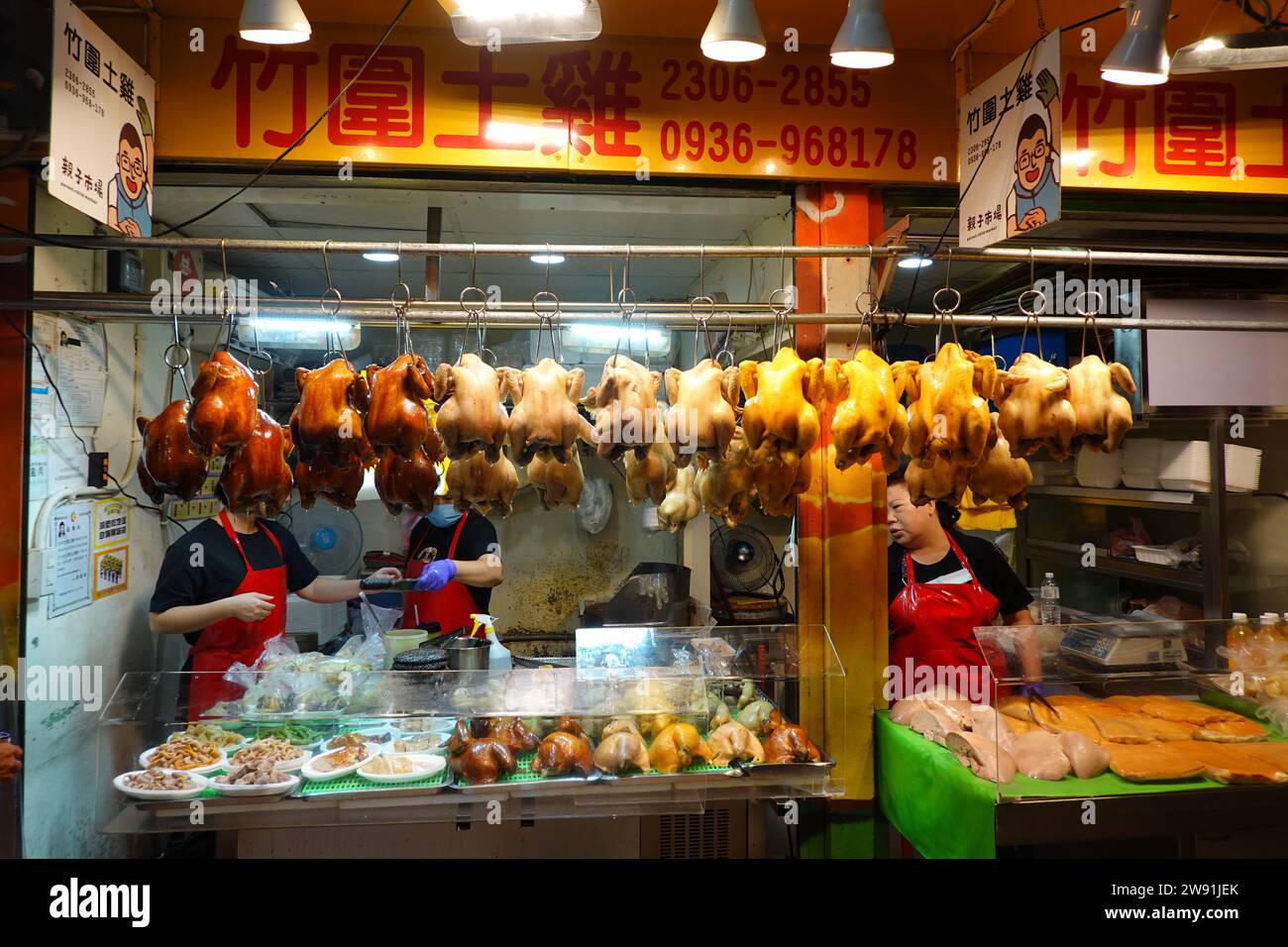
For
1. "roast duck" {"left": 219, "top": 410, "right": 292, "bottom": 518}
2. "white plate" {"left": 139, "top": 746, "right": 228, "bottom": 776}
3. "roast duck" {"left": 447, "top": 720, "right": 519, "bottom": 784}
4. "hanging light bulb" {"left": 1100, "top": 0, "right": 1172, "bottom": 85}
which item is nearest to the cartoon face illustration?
"hanging light bulb" {"left": 1100, "top": 0, "right": 1172, "bottom": 85}

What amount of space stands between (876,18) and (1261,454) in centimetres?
421

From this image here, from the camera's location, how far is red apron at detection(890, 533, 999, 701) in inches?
175

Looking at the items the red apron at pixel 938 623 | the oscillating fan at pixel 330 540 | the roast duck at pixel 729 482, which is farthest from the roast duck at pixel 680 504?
the oscillating fan at pixel 330 540

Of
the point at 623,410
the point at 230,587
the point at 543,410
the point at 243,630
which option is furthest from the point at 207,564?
the point at 623,410

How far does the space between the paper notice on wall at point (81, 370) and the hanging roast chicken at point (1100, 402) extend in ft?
15.6

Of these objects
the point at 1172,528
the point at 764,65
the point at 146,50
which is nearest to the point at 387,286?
the point at 146,50

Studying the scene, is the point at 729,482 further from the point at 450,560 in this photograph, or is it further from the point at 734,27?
the point at 450,560

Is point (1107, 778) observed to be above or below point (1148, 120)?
below

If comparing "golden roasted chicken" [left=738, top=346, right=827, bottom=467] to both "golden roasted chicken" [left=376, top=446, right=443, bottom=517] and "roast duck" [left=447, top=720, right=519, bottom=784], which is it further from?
"roast duck" [left=447, top=720, right=519, bottom=784]

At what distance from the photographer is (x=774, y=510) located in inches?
145

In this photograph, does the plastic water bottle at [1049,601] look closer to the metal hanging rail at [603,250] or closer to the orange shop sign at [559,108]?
the metal hanging rail at [603,250]

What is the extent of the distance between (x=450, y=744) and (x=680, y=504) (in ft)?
4.77

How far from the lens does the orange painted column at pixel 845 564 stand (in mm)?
4133

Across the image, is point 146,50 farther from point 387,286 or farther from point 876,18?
point 387,286
